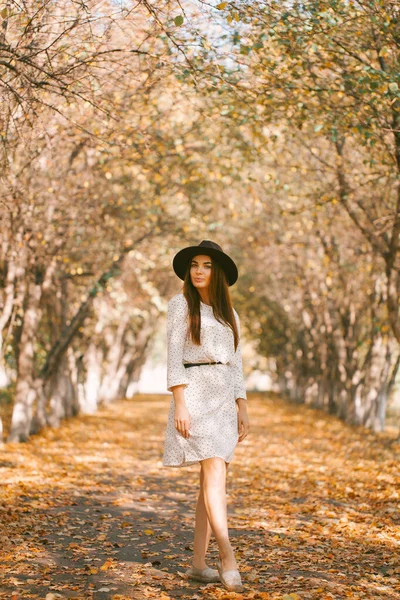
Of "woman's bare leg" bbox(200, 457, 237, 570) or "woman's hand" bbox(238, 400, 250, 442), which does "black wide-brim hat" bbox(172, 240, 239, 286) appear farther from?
"woman's bare leg" bbox(200, 457, 237, 570)

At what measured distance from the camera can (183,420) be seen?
523 cm

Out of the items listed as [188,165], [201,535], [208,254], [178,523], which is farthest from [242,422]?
[188,165]

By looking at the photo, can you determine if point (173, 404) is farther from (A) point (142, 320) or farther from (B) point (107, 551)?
(A) point (142, 320)

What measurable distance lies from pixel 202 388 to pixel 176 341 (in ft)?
1.30

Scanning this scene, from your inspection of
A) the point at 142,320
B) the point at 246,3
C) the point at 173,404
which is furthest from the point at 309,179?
the point at 142,320

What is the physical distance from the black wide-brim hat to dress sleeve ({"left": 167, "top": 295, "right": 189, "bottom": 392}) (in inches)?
14.5

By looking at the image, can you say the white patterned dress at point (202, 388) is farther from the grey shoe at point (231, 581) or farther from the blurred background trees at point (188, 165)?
the blurred background trees at point (188, 165)

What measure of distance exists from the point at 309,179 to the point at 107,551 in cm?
1090

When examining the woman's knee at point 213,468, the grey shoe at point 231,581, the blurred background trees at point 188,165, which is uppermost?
the blurred background trees at point 188,165

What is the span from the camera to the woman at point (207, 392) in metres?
5.27

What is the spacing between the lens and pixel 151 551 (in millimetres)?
6609

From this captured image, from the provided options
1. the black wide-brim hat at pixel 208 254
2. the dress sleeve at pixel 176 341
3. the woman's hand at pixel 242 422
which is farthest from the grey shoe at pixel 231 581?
the black wide-brim hat at pixel 208 254

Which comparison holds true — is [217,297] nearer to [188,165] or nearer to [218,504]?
[218,504]

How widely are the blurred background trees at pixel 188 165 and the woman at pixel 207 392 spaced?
2.43m
